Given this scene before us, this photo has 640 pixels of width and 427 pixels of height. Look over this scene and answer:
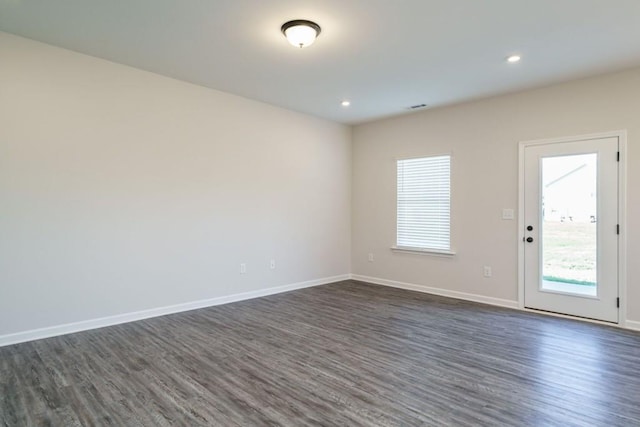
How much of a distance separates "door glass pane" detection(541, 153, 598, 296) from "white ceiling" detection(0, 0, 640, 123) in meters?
1.08

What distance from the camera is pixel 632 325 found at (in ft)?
13.1

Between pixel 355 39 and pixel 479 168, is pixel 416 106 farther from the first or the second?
pixel 355 39

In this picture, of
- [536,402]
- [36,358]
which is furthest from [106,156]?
[536,402]

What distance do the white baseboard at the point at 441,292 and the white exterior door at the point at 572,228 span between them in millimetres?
301

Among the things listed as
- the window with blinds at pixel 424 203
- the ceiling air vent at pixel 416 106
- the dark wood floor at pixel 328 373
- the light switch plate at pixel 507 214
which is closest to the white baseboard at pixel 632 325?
the dark wood floor at pixel 328 373

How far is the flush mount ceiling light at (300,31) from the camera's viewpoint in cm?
311

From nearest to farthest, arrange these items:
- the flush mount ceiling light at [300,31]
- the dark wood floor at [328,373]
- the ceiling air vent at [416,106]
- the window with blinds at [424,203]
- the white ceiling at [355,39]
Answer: the dark wood floor at [328,373]
the white ceiling at [355,39]
the flush mount ceiling light at [300,31]
the ceiling air vent at [416,106]
the window with blinds at [424,203]

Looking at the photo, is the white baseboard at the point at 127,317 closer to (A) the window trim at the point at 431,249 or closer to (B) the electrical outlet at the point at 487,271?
(A) the window trim at the point at 431,249

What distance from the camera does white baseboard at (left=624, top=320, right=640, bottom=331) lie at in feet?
13.1

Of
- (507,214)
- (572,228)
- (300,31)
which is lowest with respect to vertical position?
(572,228)

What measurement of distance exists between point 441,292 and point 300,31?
4.21m

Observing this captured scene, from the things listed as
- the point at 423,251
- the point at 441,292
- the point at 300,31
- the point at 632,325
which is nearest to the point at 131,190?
the point at 300,31

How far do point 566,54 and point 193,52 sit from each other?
3767 millimetres

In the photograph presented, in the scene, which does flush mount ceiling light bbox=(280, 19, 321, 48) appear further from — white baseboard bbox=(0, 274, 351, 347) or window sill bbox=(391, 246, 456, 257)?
window sill bbox=(391, 246, 456, 257)
